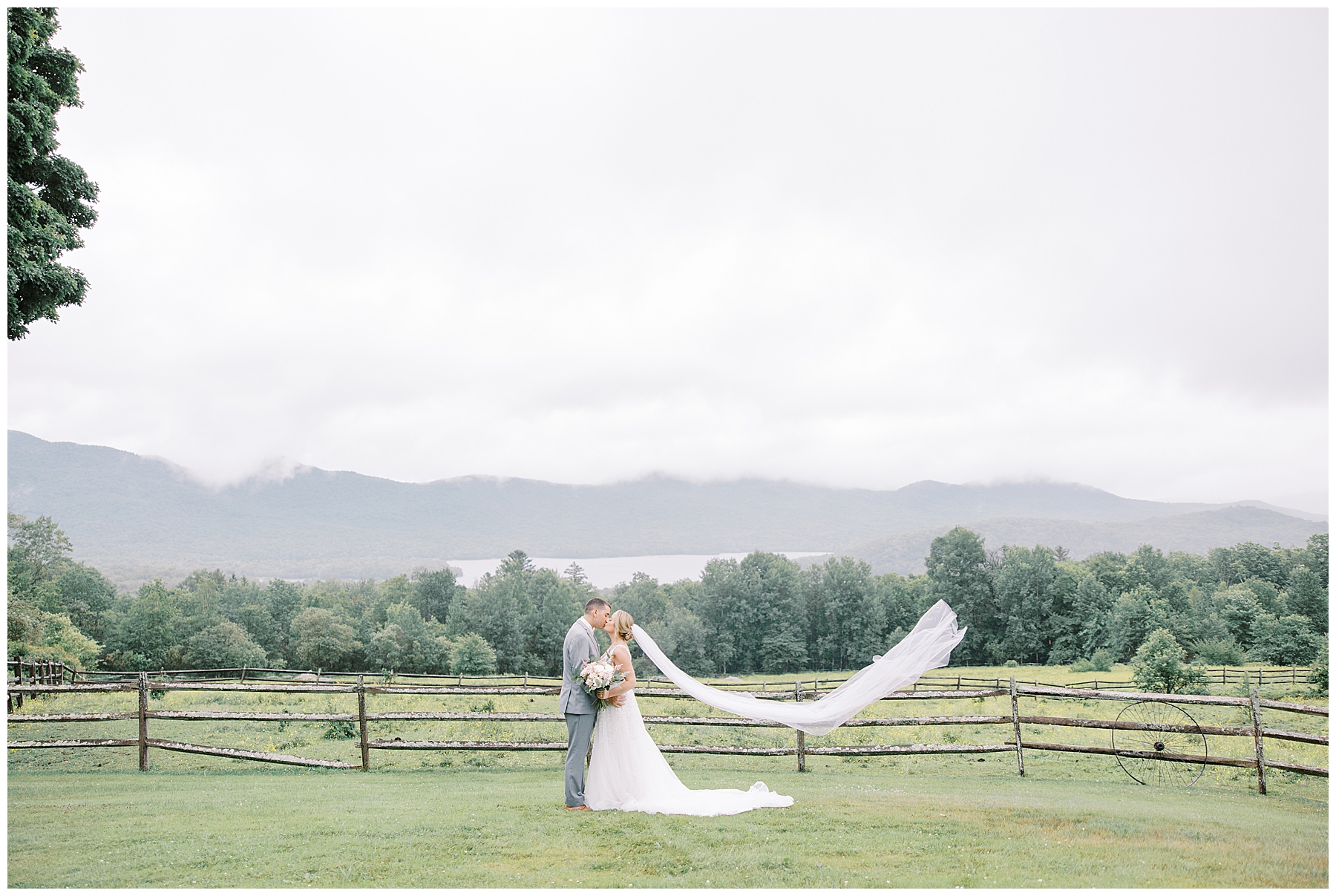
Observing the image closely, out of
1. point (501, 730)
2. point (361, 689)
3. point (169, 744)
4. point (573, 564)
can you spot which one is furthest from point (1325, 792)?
point (573, 564)

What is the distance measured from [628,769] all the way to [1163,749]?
711 centimetres

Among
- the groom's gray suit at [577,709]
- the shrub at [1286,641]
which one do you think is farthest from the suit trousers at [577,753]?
the shrub at [1286,641]

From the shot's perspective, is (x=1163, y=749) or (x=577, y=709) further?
(x=1163, y=749)

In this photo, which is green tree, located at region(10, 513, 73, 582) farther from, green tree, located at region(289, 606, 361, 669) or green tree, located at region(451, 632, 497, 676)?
green tree, located at region(451, 632, 497, 676)

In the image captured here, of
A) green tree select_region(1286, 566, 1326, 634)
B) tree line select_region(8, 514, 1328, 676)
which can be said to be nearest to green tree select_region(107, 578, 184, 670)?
tree line select_region(8, 514, 1328, 676)

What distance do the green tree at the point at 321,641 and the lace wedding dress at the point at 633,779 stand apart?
6113cm

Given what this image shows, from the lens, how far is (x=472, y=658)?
206 feet

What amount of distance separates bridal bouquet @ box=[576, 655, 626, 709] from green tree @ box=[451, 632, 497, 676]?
57.7m

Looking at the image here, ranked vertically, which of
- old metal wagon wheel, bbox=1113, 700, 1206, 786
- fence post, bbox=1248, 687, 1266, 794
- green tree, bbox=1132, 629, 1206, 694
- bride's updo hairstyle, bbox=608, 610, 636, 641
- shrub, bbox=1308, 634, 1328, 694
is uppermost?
bride's updo hairstyle, bbox=608, 610, 636, 641

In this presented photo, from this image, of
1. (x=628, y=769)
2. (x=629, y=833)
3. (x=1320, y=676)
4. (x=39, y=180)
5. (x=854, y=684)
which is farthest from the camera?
(x=1320, y=676)

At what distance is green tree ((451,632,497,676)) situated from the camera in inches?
2452

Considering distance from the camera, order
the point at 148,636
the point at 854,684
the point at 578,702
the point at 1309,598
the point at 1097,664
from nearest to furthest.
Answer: the point at 578,702
the point at 854,684
the point at 1097,664
the point at 148,636
the point at 1309,598

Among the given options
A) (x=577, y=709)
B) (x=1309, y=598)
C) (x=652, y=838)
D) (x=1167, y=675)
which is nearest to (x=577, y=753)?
(x=577, y=709)

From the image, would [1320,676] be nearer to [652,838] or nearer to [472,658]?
[652,838]
